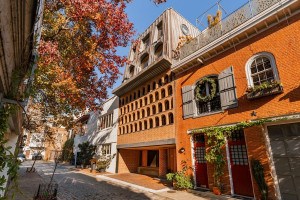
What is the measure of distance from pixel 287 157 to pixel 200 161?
431 cm

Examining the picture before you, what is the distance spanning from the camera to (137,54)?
19.4m

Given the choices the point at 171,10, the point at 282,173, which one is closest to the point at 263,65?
the point at 282,173

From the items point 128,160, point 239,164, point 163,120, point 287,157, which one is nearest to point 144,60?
point 163,120

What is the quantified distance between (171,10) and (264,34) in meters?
10.3

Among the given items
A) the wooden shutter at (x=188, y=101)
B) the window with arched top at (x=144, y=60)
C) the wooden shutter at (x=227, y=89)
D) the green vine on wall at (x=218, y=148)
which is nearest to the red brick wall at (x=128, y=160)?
the window with arched top at (x=144, y=60)

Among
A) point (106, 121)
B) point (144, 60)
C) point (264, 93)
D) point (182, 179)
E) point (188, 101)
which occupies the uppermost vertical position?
point (144, 60)

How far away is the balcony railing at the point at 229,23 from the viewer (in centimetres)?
880

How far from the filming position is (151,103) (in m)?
15.0

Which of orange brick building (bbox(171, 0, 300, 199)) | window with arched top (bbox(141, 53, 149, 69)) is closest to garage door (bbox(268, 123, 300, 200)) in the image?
orange brick building (bbox(171, 0, 300, 199))

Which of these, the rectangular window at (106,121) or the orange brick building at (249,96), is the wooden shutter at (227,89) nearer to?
the orange brick building at (249,96)

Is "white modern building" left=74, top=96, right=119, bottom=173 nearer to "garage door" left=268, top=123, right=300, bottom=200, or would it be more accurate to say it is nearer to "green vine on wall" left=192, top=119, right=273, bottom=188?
"green vine on wall" left=192, top=119, right=273, bottom=188

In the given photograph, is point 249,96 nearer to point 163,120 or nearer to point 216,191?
point 216,191

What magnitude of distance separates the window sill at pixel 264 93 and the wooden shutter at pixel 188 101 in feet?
11.8

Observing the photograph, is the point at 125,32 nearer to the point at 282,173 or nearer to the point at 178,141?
the point at 178,141
